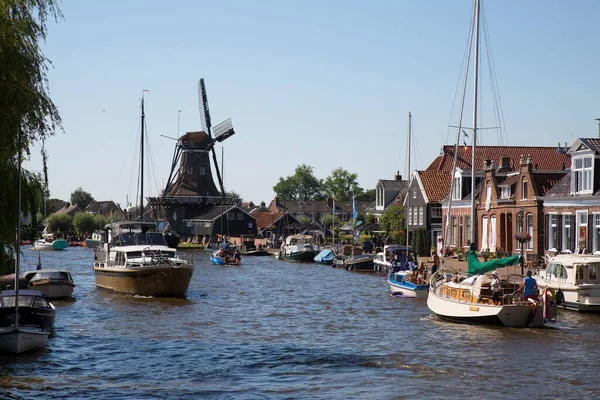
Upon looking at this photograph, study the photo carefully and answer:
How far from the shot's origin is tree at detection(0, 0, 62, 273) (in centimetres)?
2236

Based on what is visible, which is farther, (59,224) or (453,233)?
(59,224)

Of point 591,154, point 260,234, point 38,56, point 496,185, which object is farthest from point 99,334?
point 260,234

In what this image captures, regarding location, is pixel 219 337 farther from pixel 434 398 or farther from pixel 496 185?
pixel 496 185

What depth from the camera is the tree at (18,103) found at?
2236 cm

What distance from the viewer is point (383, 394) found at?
23844 millimetres

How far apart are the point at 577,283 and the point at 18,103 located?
92.2 ft

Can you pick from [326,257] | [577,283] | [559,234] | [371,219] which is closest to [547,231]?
[559,234]

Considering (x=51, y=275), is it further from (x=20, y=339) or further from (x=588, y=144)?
(x=588, y=144)

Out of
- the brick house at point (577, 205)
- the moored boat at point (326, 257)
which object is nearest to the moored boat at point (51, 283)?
the brick house at point (577, 205)

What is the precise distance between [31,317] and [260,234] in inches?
4642

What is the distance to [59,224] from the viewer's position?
170750 millimetres

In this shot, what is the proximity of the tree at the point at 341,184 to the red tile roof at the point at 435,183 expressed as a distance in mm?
111264

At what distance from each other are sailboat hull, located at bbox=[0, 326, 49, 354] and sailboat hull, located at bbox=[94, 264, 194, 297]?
20.8 metres

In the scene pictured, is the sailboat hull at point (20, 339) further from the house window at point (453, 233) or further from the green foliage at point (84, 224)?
the green foliage at point (84, 224)
